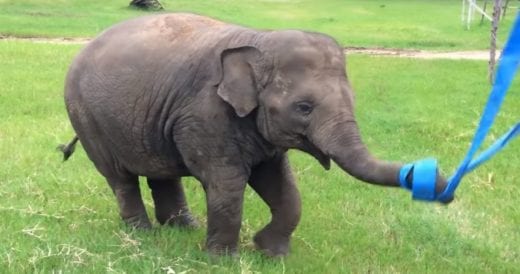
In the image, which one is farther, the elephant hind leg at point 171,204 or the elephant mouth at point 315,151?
the elephant hind leg at point 171,204

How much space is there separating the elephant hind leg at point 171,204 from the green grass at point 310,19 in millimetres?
13736

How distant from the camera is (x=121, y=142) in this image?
5059mm

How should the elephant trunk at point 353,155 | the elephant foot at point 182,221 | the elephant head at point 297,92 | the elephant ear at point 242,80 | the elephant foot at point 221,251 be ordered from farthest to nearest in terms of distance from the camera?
→ the elephant foot at point 182,221
the elephant foot at point 221,251
the elephant ear at point 242,80
the elephant head at point 297,92
the elephant trunk at point 353,155

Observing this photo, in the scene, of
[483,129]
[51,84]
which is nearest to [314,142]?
[483,129]

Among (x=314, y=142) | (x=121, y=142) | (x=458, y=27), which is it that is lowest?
(x=458, y=27)

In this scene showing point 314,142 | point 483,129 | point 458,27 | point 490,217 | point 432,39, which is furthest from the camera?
point 458,27

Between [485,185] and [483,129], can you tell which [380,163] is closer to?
[483,129]

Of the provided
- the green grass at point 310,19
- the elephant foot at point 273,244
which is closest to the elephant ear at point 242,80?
the elephant foot at point 273,244

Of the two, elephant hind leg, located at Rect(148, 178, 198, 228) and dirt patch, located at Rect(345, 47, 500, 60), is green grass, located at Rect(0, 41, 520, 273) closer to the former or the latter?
elephant hind leg, located at Rect(148, 178, 198, 228)

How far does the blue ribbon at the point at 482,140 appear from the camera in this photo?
3.16m

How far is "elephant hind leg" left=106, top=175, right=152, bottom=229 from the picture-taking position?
549 centimetres

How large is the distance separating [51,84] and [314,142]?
25.5ft

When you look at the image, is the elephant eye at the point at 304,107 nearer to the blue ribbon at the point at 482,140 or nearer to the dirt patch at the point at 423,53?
the blue ribbon at the point at 482,140

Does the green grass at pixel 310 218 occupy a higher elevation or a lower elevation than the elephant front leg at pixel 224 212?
lower
